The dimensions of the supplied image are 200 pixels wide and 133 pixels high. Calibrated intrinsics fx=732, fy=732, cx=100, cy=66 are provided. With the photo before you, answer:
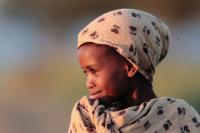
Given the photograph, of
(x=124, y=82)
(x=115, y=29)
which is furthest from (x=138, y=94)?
(x=115, y=29)

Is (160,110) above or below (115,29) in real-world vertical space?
below

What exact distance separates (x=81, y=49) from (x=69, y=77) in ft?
14.0

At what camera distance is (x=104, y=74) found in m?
1.61

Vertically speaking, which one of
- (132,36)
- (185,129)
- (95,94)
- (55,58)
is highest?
(55,58)

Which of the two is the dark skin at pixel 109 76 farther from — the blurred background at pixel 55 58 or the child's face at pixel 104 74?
the blurred background at pixel 55 58

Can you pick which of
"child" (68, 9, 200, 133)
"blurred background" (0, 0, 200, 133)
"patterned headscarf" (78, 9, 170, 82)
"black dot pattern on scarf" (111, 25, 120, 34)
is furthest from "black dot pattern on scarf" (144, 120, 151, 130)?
"blurred background" (0, 0, 200, 133)

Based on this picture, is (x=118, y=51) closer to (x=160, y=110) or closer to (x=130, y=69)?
(x=130, y=69)

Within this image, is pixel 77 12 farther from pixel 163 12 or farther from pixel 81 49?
pixel 81 49

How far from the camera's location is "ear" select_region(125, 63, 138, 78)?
5.34ft

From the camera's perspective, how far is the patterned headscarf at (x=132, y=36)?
5.35 feet

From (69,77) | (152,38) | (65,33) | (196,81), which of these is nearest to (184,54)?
(196,81)

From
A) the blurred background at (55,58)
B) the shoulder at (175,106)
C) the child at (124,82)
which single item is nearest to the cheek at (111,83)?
the child at (124,82)

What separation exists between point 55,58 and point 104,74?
5.17m

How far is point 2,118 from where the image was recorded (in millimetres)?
5215
